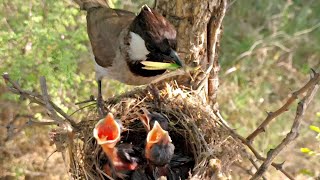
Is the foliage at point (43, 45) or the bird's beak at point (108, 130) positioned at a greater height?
the foliage at point (43, 45)

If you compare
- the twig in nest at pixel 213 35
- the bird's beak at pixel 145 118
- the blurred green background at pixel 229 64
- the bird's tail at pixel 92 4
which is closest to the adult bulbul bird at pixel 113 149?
the bird's beak at pixel 145 118

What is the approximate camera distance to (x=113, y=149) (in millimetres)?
3055

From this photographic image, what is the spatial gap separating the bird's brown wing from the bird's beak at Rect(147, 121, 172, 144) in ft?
2.20

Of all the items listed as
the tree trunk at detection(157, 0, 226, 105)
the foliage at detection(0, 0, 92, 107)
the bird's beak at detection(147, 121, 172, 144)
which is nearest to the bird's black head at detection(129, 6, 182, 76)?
the tree trunk at detection(157, 0, 226, 105)

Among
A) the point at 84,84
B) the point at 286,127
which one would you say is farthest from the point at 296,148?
the point at 84,84

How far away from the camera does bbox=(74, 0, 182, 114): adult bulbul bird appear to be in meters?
3.11

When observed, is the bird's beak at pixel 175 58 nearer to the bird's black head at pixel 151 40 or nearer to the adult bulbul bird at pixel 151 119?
the bird's black head at pixel 151 40

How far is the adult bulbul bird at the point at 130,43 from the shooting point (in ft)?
10.2

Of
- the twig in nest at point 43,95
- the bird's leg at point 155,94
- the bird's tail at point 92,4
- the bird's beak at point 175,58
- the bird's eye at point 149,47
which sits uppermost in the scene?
the bird's tail at point 92,4

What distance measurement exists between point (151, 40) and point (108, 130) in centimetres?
54

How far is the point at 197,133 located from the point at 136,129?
1.22 ft

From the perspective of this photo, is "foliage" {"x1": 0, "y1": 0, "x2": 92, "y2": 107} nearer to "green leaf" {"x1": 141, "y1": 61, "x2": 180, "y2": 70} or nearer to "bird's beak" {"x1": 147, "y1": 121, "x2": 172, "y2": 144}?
"green leaf" {"x1": 141, "y1": 61, "x2": 180, "y2": 70}

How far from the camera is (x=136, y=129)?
3352mm

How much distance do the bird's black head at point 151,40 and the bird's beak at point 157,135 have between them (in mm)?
331
